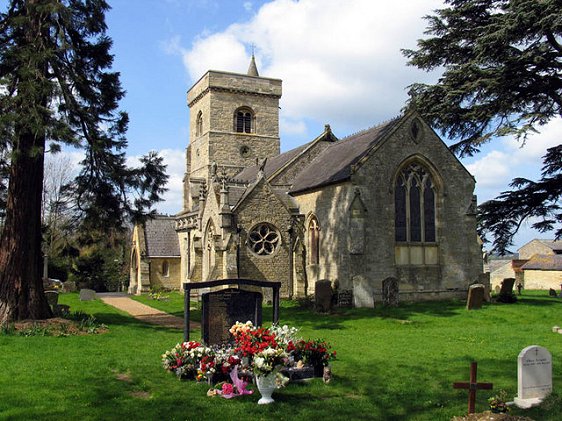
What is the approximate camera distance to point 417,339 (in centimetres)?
1499

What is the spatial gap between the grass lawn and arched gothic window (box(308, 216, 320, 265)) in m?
8.44

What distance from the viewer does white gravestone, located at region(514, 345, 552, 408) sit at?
8430mm

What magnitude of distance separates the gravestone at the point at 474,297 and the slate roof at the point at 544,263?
2878 cm

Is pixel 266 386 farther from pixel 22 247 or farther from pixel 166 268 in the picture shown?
pixel 166 268

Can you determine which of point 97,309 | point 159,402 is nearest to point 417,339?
point 159,402

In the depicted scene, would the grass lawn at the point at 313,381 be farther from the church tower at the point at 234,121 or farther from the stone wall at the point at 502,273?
the stone wall at the point at 502,273

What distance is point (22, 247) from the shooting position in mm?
16453

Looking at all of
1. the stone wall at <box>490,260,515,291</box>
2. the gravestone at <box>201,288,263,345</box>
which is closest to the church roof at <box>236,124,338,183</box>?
the gravestone at <box>201,288,263,345</box>

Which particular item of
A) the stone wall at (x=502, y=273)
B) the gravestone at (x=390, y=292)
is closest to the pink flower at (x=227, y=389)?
the gravestone at (x=390, y=292)

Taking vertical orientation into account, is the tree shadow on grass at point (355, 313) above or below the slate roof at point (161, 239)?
below

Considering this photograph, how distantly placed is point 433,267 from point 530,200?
17.1 ft

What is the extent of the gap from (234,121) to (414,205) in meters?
23.5

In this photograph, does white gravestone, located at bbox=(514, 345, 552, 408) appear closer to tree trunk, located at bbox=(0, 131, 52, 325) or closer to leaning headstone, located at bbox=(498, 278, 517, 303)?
tree trunk, located at bbox=(0, 131, 52, 325)

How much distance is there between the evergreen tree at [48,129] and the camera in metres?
14.8
